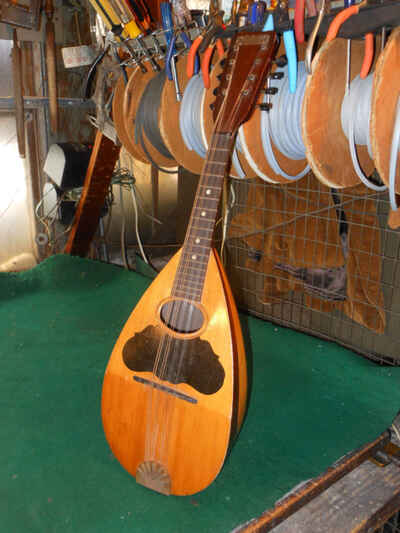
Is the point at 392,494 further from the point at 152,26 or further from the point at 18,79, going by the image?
the point at 18,79

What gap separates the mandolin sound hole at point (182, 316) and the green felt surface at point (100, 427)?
0.44 m

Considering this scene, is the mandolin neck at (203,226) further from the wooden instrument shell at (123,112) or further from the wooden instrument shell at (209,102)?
the wooden instrument shell at (123,112)

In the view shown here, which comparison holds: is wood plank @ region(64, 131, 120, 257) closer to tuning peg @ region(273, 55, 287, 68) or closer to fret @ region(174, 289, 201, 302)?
tuning peg @ region(273, 55, 287, 68)

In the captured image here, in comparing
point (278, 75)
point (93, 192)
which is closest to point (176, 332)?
point (278, 75)

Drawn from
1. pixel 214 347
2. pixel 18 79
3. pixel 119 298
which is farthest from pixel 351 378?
pixel 18 79

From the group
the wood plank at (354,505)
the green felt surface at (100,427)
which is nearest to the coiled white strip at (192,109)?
the green felt surface at (100,427)

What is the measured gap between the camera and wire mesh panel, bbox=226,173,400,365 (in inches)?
84.7

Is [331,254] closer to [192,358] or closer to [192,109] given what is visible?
[192,109]

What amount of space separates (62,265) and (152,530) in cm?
187

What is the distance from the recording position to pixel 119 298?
8.07 ft

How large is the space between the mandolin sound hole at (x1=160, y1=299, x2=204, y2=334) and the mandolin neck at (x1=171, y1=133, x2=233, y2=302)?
0.11 feet

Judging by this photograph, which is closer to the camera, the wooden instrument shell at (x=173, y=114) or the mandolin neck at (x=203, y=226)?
the mandolin neck at (x=203, y=226)

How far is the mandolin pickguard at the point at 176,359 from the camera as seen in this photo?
106 cm

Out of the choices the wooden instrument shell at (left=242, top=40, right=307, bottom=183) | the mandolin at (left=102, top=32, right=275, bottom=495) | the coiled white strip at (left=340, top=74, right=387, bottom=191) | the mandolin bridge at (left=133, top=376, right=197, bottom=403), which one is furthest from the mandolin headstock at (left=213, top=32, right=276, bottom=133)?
the mandolin bridge at (left=133, top=376, right=197, bottom=403)
